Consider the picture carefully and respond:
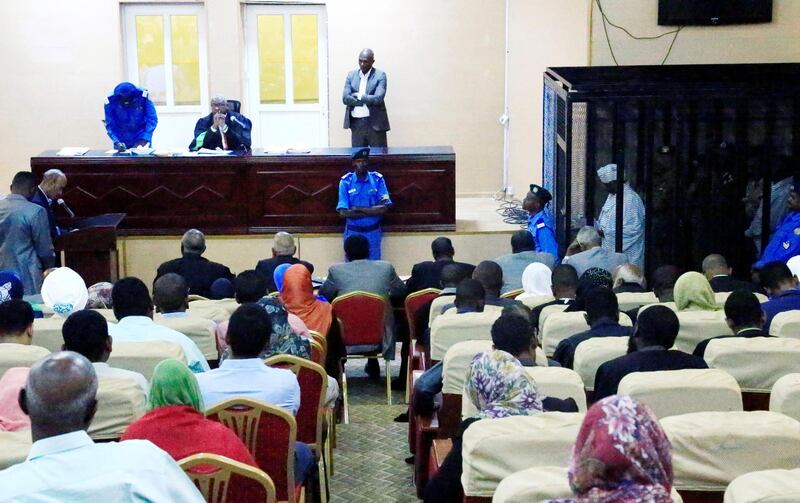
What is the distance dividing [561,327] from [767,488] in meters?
2.81

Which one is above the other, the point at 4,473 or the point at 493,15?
the point at 493,15

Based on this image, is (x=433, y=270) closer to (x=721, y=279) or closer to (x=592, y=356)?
(x=721, y=279)

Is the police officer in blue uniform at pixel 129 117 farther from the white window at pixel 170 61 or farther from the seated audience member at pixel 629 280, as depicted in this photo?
the seated audience member at pixel 629 280

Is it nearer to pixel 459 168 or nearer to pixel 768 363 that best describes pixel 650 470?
pixel 768 363

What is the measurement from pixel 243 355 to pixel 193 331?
1105 millimetres

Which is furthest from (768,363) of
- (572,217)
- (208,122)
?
(208,122)

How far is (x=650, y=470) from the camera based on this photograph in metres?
2.34

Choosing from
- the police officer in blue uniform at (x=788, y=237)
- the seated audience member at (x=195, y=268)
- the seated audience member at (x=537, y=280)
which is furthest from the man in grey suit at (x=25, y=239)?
the police officer in blue uniform at (x=788, y=237)

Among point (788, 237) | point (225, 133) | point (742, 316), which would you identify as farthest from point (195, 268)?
point (788, 237)

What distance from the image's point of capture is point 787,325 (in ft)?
17.9

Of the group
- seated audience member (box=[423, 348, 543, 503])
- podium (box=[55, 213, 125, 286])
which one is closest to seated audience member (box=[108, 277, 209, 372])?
seated audience member (box=[423, 348, 543, 503])

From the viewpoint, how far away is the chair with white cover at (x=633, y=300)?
6562mm

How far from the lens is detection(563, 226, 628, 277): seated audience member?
7992 mm

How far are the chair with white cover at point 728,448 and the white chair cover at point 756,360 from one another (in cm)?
119
